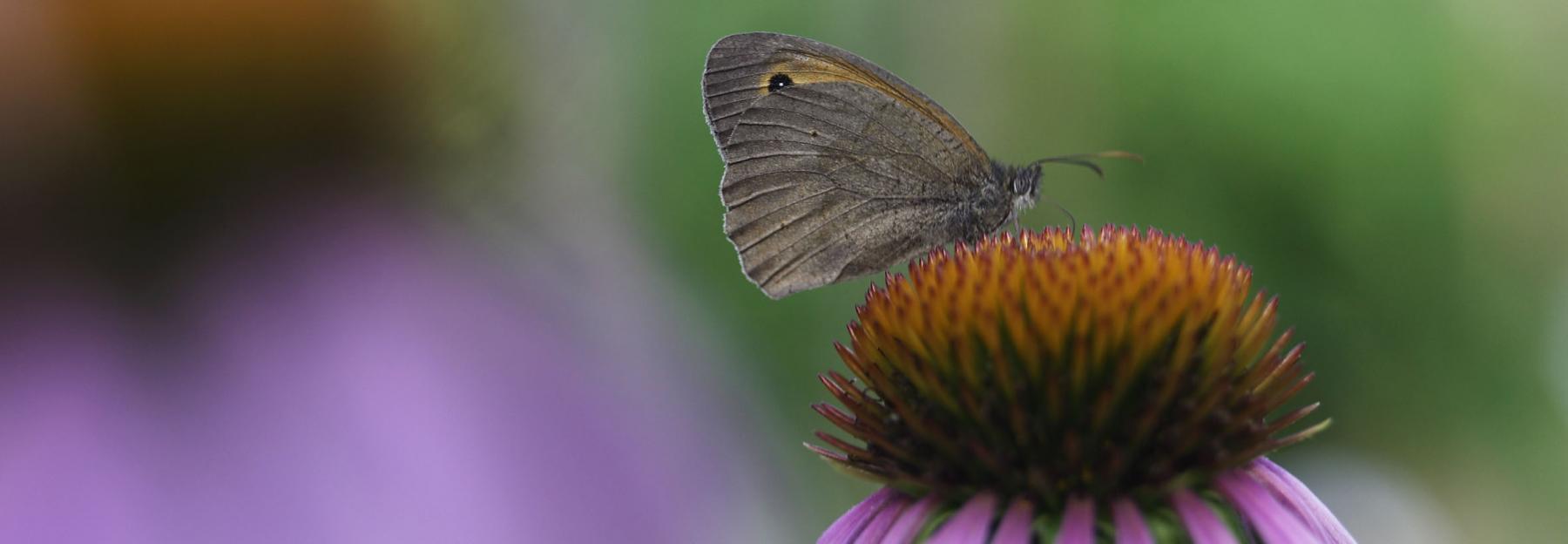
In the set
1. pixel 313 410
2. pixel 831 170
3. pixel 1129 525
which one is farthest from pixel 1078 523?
pixel 313 410

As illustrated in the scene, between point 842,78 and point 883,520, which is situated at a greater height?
point 842,78

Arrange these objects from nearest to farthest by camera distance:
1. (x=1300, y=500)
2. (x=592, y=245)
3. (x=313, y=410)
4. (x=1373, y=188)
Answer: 1. (x=1300, y=500)
2. (x=313, y=410)
3. (x=1373, y=188)
4. (x=592, y=245)

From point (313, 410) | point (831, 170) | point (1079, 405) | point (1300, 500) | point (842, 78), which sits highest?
point (842, 78)

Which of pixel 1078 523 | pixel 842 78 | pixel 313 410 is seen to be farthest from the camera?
pixel 313 410

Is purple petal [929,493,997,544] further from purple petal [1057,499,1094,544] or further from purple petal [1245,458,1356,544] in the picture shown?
purple petal [1245,458,1356,544]

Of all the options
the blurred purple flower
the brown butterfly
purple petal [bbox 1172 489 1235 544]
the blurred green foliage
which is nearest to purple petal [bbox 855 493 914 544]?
purple petal [bbox 1172 489 1235 544]

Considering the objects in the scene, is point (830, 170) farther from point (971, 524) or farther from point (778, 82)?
point (971, 524)

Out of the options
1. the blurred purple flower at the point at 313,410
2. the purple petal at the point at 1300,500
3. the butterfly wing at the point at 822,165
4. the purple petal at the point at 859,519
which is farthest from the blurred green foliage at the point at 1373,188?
the purple petal at the point at 1300,500
